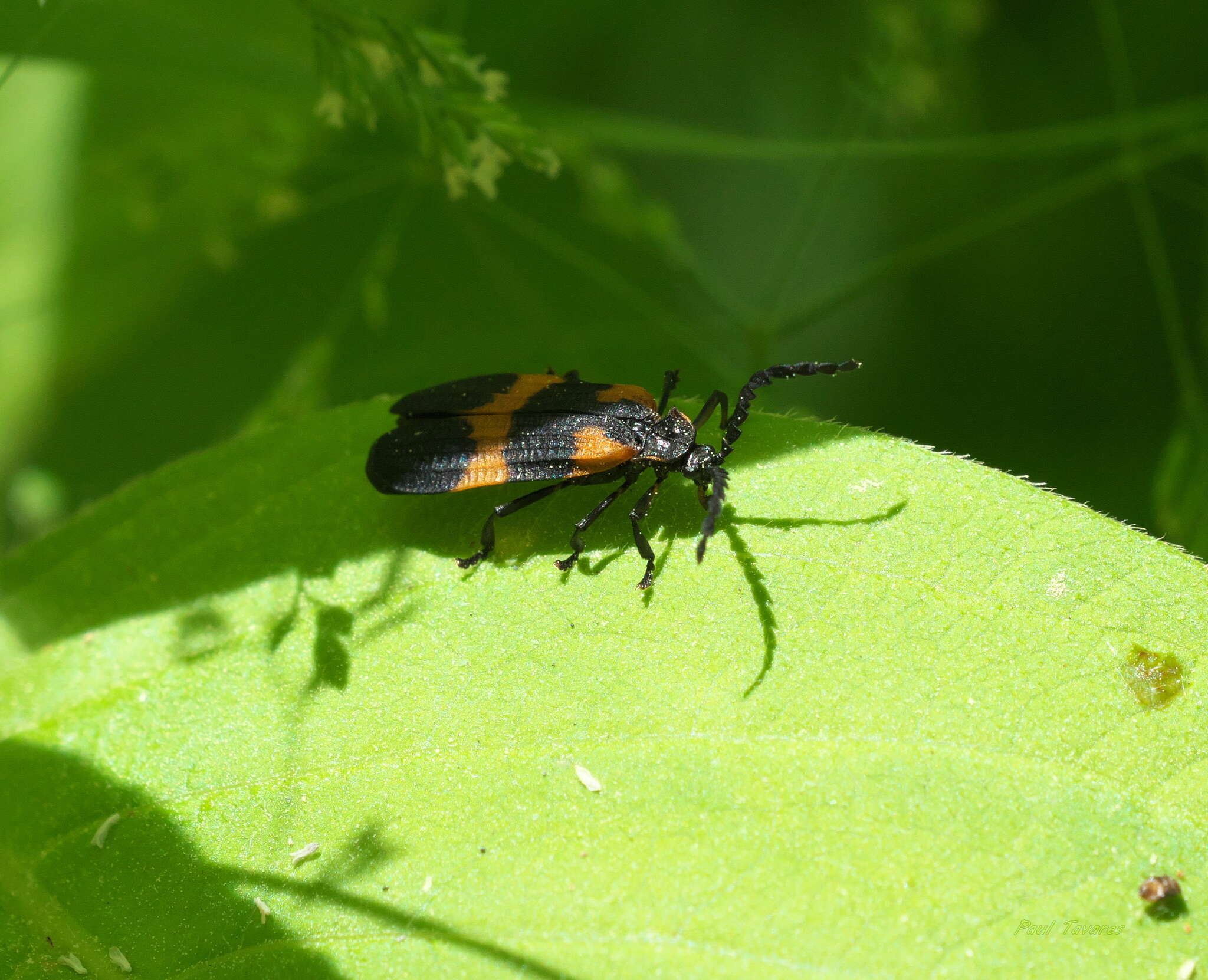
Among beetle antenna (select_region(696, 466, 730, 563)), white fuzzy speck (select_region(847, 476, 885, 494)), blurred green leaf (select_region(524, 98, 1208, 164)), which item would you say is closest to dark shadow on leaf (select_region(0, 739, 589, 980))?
beetle antenna (select_region(696, 466, 730, 563))

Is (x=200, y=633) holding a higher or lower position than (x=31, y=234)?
lower

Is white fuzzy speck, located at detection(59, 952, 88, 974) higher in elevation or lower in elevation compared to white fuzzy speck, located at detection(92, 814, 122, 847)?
lower

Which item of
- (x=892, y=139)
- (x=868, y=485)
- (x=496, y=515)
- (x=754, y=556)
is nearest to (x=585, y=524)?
(x=496, y=515)

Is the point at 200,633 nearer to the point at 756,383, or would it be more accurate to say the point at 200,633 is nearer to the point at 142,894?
the point at 142,894

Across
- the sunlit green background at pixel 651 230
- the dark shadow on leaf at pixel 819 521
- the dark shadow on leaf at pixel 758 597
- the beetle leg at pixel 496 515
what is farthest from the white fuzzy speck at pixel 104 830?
the dark shadow on leaf at pixel 819 521

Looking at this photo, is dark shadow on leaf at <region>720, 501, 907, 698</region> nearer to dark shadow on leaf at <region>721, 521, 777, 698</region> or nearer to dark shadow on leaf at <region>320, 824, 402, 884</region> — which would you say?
dark shadow on leaf at <region>721, 521, 777, 698</region>

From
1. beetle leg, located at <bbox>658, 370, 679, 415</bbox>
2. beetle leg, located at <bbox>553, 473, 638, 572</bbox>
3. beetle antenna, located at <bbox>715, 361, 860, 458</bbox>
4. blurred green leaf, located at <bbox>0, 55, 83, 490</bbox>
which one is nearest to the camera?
beetle leg, located at <bbox>553, 473, 638, 572</bbox>

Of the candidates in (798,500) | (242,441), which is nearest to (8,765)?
(242,441)
